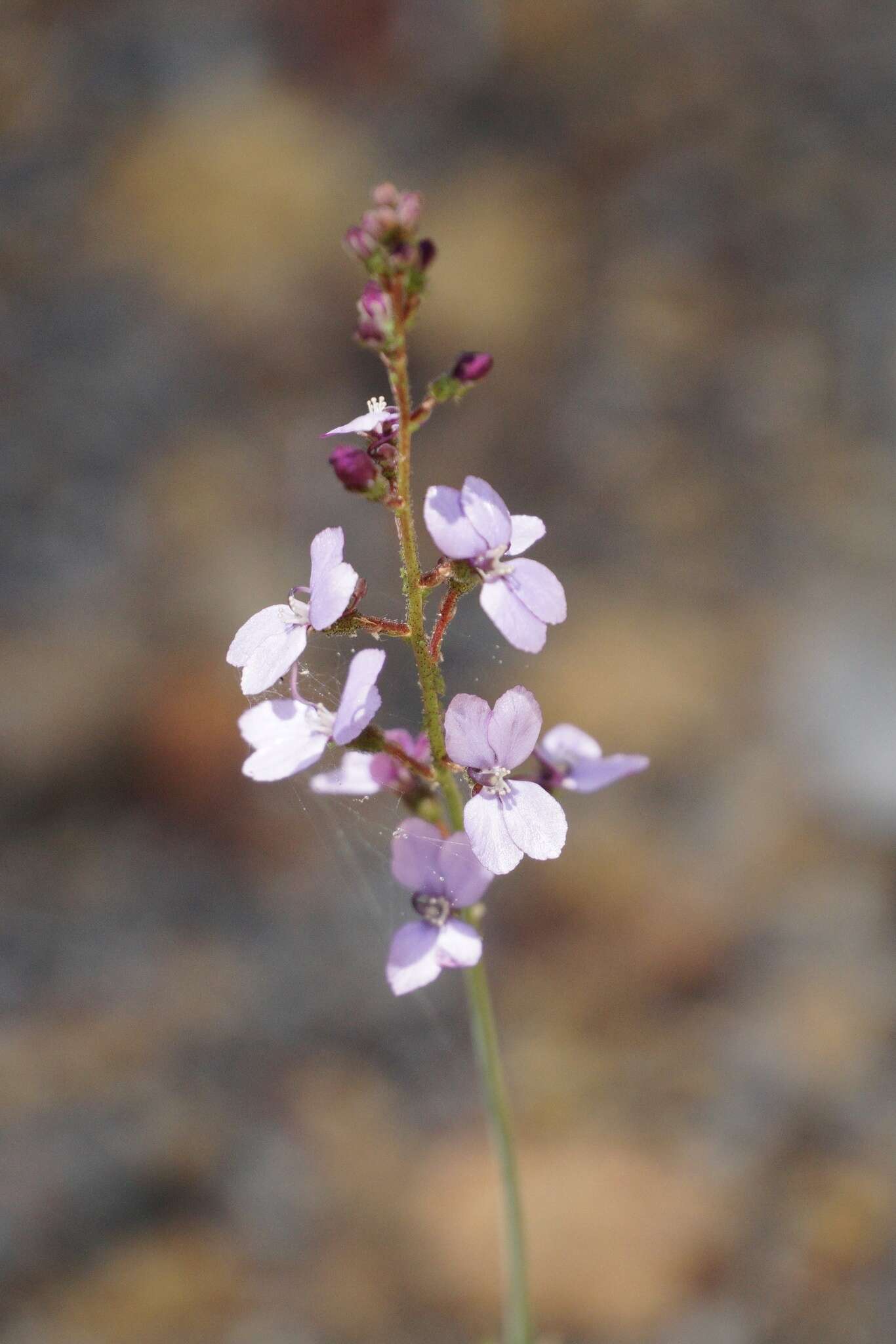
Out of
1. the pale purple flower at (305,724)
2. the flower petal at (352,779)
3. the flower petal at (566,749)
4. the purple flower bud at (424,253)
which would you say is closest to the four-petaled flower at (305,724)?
the pale purple flower at (305,724)

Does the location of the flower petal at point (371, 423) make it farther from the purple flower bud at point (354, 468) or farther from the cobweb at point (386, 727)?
the cobweb at point (386, 727)

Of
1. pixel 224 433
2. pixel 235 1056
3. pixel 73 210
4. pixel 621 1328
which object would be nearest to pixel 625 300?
pixel 224 433

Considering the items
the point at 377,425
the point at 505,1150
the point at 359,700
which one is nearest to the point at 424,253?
the point at 377,425

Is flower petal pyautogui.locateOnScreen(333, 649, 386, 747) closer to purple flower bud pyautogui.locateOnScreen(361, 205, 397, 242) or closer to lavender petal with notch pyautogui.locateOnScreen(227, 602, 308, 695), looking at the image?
lavender petal with notch pyautogui.locateOnScreen(227, 602, 308, 695)

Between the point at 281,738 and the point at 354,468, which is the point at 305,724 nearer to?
the point at 281,738

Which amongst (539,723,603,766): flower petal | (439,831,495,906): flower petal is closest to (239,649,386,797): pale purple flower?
(439,831,495,906): flower petal
